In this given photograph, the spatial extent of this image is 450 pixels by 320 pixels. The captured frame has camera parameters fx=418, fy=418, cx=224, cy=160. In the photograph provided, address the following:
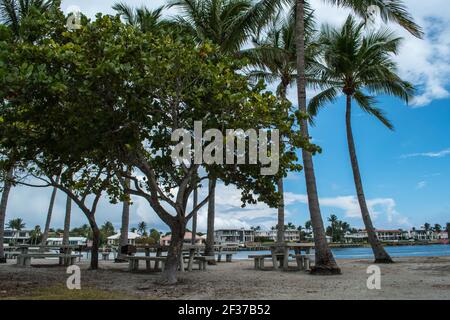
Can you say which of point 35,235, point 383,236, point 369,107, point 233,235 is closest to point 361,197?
point 369,107

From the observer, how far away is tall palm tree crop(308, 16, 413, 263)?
57.6 feet

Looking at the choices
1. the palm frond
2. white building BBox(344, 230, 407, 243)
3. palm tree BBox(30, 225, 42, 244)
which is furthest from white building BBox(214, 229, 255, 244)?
the palm frond

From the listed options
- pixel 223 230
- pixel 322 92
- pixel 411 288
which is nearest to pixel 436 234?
pixel 223 230

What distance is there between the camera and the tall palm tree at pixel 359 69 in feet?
57.6

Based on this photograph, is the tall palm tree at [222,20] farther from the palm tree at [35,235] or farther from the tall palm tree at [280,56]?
the palm tree at [35,235]

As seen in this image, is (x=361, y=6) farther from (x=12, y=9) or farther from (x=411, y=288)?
(x=12, y=9)

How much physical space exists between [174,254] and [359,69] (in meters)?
12.6

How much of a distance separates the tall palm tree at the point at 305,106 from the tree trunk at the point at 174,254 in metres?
4.39

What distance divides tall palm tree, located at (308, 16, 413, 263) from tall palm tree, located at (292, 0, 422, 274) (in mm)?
3165

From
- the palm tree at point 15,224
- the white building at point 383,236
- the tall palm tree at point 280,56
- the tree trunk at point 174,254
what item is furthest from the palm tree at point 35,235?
the white building at point 383,236

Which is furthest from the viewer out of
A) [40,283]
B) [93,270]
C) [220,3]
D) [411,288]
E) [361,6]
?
[220,3]

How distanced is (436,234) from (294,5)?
609 feet

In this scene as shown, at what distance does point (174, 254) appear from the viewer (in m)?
9.52

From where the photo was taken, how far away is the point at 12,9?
17938mm
